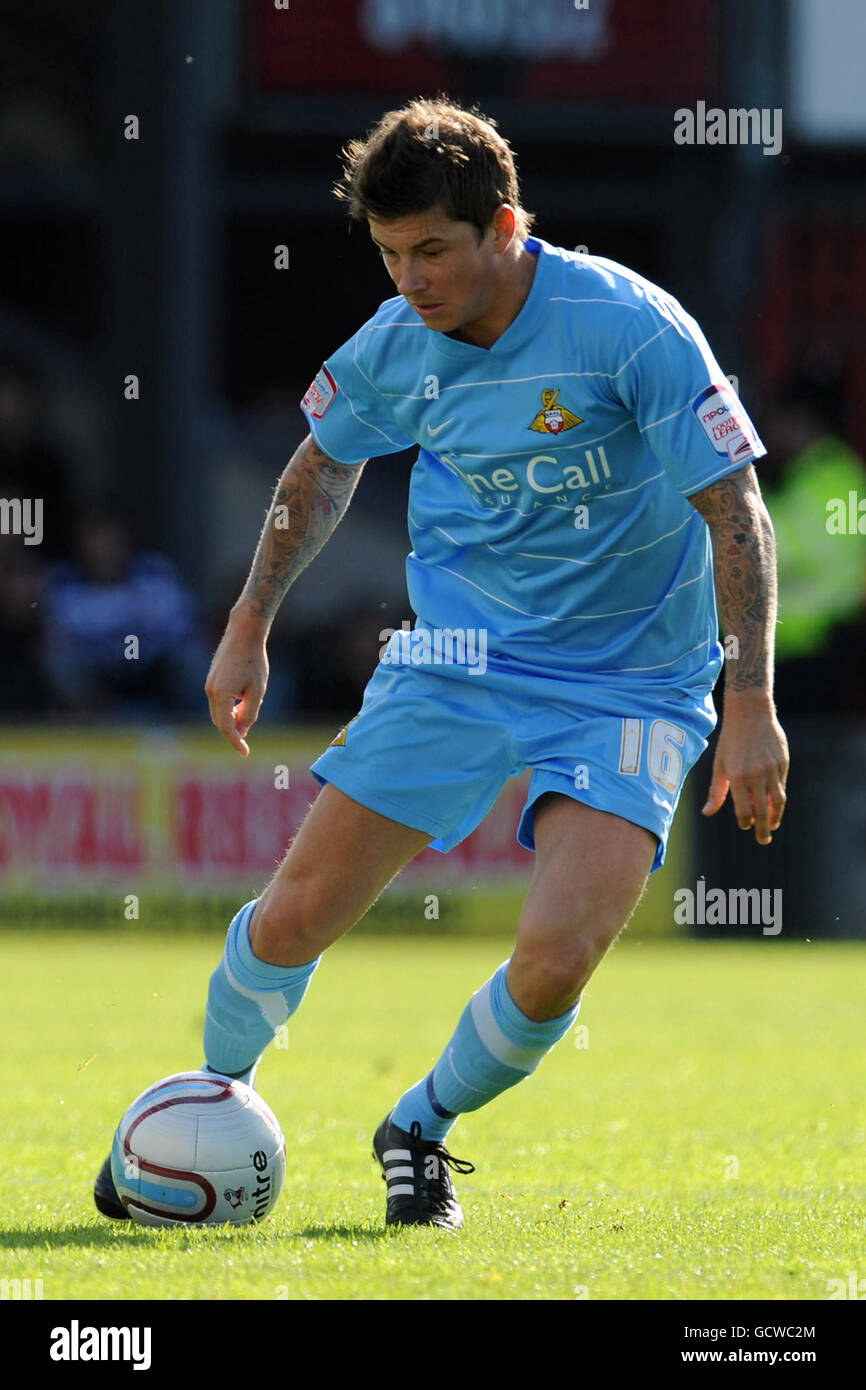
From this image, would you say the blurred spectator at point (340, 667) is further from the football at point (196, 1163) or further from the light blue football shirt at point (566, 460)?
the football at point (196, 1163)

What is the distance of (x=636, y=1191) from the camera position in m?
5.20

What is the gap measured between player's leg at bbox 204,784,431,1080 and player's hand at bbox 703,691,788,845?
82 cm

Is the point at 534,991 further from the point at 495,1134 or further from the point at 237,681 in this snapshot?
the point at 495,1134

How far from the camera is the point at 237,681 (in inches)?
200

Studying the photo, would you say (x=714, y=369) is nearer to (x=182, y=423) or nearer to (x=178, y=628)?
(x=178, y=628)

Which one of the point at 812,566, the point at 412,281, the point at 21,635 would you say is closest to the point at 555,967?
the point at 412,281

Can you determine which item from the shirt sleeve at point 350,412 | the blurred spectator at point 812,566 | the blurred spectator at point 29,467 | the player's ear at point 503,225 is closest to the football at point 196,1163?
the shirt sleeve at point 350,412

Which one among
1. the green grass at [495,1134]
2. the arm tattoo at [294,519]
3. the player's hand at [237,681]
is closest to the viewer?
the green grass at [495,1134]

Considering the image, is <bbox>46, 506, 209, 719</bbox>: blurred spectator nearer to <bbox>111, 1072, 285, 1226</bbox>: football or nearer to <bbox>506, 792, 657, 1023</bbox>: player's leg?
<bbox>111, 1072, 285, 1226</bbox>: football

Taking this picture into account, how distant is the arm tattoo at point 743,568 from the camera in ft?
14.5

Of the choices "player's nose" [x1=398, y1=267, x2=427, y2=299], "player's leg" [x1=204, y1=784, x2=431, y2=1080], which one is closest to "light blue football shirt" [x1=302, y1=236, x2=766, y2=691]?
"player's nose" [x1=398, y1=267, x2=427, y2=299]

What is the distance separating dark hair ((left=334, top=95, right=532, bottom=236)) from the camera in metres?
4.40

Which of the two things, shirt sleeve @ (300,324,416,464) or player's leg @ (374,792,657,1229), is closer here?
player's leg @ (374,792,657,1229)

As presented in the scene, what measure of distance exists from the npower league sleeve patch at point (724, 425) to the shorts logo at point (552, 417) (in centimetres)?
29
